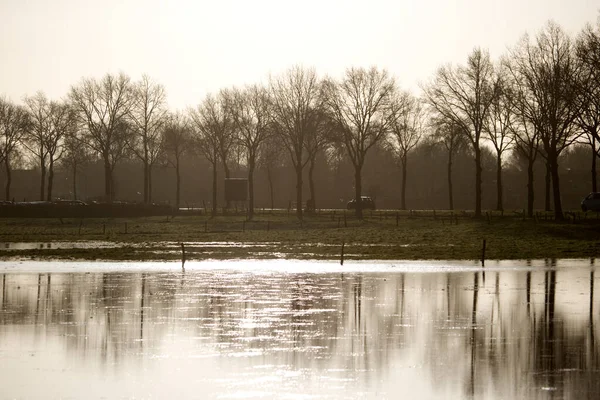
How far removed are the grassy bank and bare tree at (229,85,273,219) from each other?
51.1 ft

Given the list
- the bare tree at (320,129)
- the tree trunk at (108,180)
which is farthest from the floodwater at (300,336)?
the tree trunk at (108,180)

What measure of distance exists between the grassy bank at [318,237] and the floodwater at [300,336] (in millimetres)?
14809

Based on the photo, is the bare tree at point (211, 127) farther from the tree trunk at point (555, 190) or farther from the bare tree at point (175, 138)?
the tree trunk at point (555, 190)

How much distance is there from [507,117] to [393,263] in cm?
5013

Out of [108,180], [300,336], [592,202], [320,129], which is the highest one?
[320,129]

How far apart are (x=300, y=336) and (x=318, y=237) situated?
175ft

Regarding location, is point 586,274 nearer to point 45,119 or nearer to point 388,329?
point 388,329

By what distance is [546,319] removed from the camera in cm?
3192

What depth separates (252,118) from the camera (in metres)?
129

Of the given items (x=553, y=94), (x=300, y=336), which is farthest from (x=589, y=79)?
(x=300, y=336)

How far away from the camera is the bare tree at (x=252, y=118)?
410 feet

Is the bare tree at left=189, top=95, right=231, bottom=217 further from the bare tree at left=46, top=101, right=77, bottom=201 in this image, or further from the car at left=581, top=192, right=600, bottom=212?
the car at left=581, top=192, right=600, bottom=212

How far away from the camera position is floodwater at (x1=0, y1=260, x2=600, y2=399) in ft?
70.5

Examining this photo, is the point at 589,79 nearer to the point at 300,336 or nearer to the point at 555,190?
the point at 555,190
